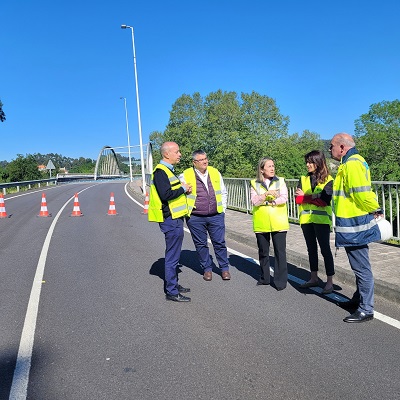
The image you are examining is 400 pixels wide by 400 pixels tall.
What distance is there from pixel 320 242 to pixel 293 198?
5397 mm

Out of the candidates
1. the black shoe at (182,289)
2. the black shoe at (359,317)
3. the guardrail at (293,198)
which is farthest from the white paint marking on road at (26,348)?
the guardrail at (293,198)

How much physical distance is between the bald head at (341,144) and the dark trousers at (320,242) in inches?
50.0

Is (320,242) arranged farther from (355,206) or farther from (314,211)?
(355,206)

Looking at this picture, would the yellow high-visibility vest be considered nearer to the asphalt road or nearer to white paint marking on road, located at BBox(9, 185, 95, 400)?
the asphalt road

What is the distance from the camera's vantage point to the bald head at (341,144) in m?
4.17

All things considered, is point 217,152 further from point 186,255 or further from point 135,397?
point 135,397

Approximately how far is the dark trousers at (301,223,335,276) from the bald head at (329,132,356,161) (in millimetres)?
1269

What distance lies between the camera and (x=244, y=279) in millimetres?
5863

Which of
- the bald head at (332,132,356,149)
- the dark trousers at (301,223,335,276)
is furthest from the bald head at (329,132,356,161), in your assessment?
the dark trousers at (301,223,335,276)

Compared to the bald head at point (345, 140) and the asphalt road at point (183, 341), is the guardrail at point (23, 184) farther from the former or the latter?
the bald head at point (345, 140)

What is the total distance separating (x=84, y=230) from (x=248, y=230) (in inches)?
186

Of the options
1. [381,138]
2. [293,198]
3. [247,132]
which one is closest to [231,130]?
[247,132]

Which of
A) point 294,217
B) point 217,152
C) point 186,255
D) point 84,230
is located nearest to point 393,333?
point 186,255

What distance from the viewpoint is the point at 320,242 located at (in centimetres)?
524
